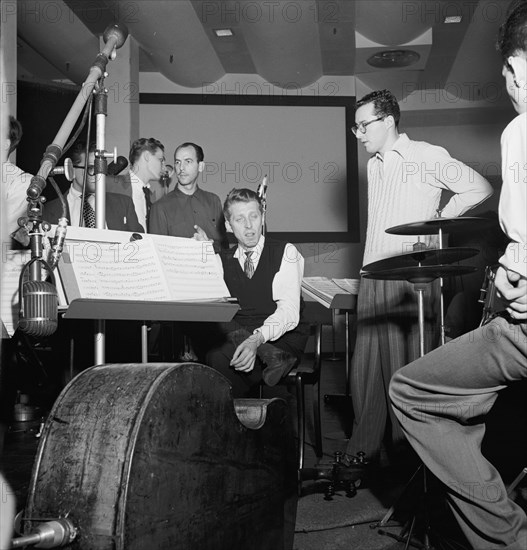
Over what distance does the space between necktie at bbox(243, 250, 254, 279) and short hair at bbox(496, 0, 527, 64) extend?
1.80 m

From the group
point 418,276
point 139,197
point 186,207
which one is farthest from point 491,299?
point 139,197

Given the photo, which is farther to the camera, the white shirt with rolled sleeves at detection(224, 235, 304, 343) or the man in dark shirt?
the man in dark shirt

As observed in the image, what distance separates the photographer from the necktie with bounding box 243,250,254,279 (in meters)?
3.11

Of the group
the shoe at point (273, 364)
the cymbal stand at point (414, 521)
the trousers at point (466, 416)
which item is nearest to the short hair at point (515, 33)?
the trousers at point (466, 416)

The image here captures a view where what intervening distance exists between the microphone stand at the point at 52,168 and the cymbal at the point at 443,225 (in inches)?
39.9

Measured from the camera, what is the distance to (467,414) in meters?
1.58

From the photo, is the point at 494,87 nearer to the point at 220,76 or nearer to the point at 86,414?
the point at 220,76

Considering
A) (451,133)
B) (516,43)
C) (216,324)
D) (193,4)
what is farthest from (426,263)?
(451,133)

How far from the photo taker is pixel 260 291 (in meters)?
3.08

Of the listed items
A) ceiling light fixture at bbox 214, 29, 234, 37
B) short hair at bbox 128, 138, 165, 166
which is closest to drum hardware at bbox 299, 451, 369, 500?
short hair at bbox 128, 138, 165, 166

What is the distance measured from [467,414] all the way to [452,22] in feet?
19.6

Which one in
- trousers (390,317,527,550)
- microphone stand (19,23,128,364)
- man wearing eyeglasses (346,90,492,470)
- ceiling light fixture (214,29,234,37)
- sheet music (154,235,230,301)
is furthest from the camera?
ceiling light fixture (214,29,234,37)

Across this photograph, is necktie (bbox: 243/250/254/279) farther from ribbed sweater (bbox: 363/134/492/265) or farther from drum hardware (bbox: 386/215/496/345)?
drum hardware (bbox: 386/215/496/345)

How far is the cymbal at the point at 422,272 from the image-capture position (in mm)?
1997
